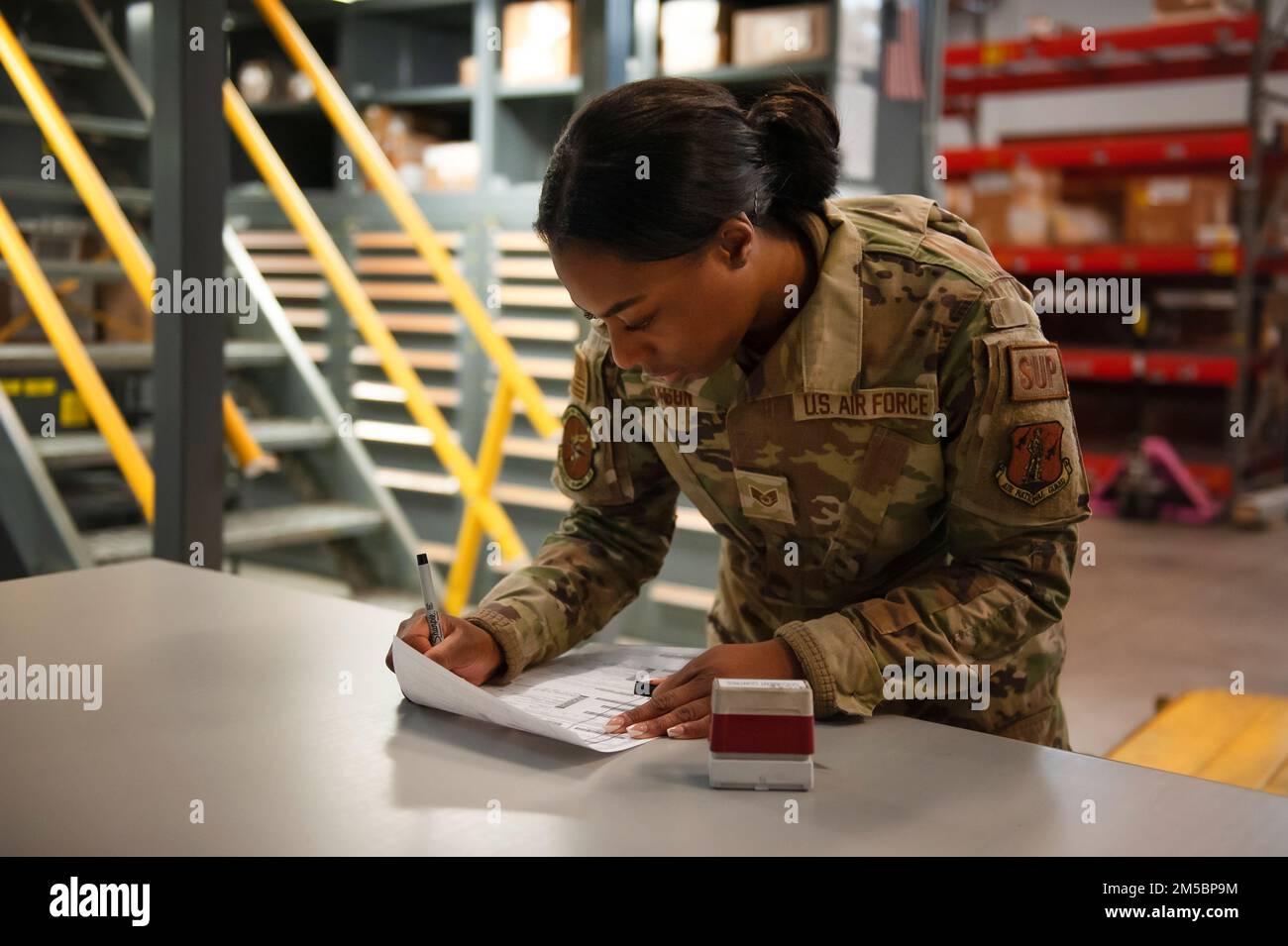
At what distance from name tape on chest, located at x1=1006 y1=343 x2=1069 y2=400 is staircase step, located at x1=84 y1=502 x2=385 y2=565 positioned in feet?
8.84

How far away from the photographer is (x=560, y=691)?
1.27 m

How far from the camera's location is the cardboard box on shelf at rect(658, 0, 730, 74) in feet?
13.9

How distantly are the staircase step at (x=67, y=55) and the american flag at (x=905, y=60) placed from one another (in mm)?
2570

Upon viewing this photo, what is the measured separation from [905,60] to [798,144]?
3.24 m

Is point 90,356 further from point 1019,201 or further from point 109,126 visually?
point 1019,201

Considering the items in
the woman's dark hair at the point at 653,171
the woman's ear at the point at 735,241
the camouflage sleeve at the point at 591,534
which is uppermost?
the woman's dark hair at the point at 653,171

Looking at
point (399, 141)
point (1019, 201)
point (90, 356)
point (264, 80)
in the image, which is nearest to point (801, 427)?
point (90, 356)

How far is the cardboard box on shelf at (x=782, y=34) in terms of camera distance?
3990 mm

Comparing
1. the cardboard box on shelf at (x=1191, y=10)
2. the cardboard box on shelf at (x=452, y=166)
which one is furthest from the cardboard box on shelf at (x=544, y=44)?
the cardboard box on shelf at (x=1191, y=10)

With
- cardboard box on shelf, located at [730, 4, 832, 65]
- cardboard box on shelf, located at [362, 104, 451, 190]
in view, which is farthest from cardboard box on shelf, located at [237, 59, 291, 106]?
cardboard box on shelf, located at [730, 4, 832, 65]

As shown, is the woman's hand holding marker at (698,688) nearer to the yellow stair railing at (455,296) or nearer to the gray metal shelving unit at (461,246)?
the gray metal shelving unit at (461,246)

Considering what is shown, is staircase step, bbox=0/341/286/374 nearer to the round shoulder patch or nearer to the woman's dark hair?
the round shoulder patch

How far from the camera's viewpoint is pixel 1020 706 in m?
1.41
